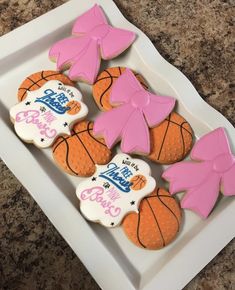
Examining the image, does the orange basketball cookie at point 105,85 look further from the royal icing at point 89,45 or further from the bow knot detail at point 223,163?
the bow knot detail at point 223,163

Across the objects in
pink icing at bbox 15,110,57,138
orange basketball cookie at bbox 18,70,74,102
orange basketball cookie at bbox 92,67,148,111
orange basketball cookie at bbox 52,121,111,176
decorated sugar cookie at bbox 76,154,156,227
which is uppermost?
orange basketball cookie at bbox 18,70,74,102

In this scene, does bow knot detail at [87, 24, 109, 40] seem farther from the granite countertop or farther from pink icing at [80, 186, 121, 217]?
pink icing at [80, 186, 121, 217]

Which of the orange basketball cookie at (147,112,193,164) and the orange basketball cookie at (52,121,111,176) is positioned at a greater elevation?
the orange basketball cookie at (52,121,111,176)

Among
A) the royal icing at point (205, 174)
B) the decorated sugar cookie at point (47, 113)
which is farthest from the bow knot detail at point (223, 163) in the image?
the decorated sugar cookie at point (47, 113)

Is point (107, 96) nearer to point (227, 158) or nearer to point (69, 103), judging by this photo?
point (69, 103)

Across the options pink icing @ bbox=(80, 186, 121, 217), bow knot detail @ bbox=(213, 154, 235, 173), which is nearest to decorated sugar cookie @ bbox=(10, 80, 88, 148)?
pink icing @ bbox=(80, 186, 121, 217)

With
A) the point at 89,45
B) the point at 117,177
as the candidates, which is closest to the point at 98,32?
the point at 89,45

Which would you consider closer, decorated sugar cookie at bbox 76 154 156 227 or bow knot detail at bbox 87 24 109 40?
decorated sugar cookie at bbox 76 154 156 227
